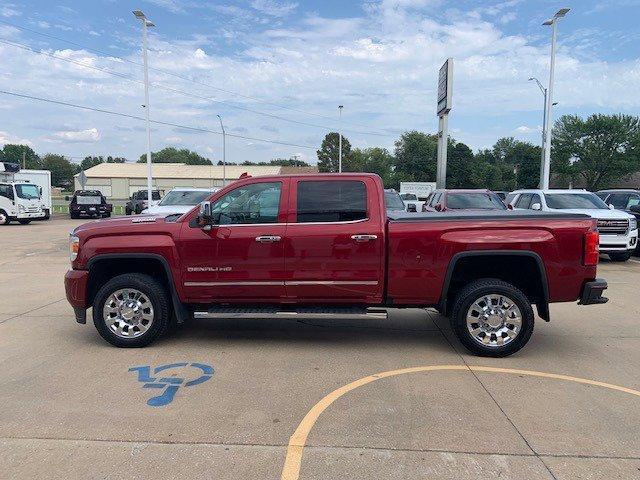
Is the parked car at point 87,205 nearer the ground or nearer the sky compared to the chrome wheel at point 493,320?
nearer the sky

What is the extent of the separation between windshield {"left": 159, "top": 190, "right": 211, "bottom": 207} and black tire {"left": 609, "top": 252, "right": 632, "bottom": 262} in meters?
10.6

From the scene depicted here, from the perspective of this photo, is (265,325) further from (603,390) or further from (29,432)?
(603,390)

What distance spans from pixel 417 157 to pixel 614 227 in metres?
68.4

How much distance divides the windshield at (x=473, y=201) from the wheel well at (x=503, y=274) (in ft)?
26.1

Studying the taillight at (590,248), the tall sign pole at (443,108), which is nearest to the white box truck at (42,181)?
the tall sign pole at (443,108)

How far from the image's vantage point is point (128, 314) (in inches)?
224

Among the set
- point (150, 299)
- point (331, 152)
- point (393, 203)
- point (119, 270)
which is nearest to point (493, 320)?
point (150, 299)

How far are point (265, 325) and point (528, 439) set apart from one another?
3798 mm

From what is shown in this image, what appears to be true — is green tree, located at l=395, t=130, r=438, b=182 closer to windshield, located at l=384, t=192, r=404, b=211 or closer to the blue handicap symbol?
windshield, located at l=384, t=192, r=404, b=211

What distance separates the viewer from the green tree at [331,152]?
317 ft

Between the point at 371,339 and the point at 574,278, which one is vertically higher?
the point at 574,278

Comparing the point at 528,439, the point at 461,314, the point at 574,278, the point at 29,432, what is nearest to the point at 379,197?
the point at 461,314

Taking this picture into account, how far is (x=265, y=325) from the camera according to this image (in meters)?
6.75

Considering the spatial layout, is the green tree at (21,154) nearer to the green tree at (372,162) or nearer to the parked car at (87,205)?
the green tree at (372,162)
